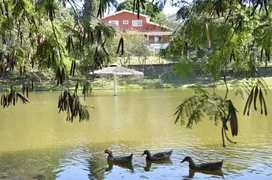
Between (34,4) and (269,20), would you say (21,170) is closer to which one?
(34,4)

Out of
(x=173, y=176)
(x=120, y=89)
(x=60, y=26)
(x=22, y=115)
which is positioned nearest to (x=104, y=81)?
(x=120, y=89)

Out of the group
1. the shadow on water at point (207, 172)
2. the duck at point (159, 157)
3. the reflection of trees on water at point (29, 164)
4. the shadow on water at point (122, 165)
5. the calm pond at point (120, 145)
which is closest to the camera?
the shadow on water at point (207, 172)

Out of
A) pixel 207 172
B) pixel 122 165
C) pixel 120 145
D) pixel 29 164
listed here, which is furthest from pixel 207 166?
pixel 29 164

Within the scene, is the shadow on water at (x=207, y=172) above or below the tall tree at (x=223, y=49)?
below

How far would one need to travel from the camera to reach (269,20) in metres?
3.03

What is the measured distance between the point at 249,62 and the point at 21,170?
463cm

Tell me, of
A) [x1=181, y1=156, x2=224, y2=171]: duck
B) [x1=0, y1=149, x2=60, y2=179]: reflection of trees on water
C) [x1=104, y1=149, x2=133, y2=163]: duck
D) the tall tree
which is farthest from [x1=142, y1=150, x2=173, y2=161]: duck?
the tall tree

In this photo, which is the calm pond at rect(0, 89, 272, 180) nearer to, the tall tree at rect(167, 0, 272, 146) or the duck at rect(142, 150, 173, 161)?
the duck at rect(142, 150, 173, 161)

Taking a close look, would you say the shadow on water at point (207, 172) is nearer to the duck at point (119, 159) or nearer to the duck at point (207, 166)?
the duck at point (207, 166)

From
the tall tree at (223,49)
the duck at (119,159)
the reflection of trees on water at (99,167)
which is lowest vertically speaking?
the reflection of trees on water at (99,167)

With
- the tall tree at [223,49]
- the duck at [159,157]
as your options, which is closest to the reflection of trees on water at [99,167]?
the duck at [159,157]

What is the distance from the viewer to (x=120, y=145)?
28.1 ft

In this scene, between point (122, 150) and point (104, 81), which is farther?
point (104, 81)

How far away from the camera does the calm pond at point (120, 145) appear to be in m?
6.48
